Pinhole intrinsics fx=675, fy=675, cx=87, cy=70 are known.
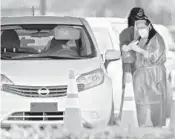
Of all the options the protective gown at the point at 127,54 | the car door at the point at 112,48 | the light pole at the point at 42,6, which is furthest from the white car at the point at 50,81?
the light pole at the point at 42,6

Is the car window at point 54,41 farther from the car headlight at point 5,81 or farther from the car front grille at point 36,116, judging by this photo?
the car front grille at point 36,116

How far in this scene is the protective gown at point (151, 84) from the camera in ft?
29.9

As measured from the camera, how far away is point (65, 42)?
886 cm

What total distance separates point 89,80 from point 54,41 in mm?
1108

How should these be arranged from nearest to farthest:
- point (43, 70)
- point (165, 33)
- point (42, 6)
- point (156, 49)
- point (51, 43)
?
point (43, 70) < point (51, 43) < point (156, 49) < point (165, 33) < point (42, 6)

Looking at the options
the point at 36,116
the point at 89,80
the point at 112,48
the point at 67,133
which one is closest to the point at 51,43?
the point at 89,80

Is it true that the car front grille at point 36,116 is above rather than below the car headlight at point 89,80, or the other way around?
below

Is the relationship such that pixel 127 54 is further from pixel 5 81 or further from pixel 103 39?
pixel 5 81

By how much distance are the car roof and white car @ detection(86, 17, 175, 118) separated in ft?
3.10

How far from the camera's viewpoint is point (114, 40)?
10.3 meters

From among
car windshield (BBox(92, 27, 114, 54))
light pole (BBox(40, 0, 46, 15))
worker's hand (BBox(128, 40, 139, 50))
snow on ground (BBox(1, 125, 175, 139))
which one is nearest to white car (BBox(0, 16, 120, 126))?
snow on ground (BBox(1, 125, 175, 139))

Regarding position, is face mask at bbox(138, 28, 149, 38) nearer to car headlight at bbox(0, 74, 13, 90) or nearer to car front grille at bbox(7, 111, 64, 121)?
car front grille at bbox(7, 111, 64, 121)

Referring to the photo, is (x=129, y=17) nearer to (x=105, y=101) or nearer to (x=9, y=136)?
(x=105, y=101)

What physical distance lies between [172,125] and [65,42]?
5.92 ft
